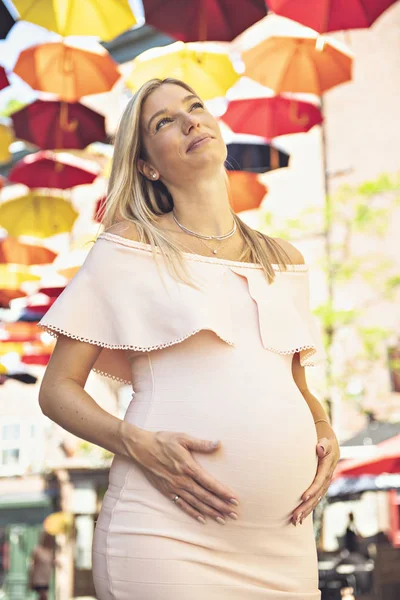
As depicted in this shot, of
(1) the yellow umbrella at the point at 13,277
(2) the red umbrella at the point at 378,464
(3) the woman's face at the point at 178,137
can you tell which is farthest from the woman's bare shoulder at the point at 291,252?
(1) the yellow umbrella at the point at 13,277

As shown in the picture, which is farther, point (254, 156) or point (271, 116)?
point (254, 156)

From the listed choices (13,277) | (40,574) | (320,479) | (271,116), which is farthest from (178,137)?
(40,574)

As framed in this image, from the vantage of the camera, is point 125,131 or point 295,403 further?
point 125,131

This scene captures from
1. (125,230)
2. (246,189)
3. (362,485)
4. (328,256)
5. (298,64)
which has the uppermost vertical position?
(328,256)

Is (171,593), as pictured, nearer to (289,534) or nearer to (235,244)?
(289,534)

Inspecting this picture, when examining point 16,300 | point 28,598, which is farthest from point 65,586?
point 16,300

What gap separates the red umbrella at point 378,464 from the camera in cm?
1012

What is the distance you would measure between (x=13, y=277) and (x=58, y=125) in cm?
385

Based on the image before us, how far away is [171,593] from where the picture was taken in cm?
165

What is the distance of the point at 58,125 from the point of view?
8.06m

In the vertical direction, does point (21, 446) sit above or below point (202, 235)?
above

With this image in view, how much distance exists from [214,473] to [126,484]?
0.18 meters

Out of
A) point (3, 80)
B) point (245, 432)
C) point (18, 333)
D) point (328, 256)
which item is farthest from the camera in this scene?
point (328, 256)

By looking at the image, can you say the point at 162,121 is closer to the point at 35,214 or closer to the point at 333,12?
the point at 333,12
